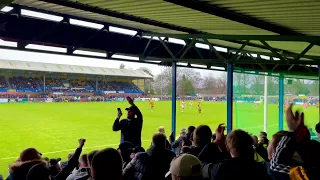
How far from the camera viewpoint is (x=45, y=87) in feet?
86.1

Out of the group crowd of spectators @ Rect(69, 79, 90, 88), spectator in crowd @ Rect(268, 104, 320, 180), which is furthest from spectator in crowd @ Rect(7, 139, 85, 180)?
crowd of spectators @ Rect(69, 79, 90, 88)

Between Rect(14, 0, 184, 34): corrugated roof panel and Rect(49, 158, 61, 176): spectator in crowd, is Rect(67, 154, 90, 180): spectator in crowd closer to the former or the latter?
Rect(49, 158, 61, 176): spectator in crowd

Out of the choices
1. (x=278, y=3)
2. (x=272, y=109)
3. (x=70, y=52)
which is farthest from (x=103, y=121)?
(x=278, y=3)

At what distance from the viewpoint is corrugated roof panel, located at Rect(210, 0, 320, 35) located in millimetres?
3379

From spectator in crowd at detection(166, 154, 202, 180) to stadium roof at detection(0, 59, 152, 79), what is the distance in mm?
12023

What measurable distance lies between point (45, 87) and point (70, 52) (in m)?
22.8

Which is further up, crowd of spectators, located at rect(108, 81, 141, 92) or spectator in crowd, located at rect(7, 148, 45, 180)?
crowd of spectators, located at rect(108, 81, 141, 92)

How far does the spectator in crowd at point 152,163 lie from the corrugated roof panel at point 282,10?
69.9 inches

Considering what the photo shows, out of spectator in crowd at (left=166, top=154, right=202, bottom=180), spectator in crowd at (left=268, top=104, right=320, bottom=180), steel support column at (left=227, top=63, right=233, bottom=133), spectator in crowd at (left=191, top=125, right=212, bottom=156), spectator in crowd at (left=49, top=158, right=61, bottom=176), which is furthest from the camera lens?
steel support column at (left=227, top=63, right=233, bottom=133)

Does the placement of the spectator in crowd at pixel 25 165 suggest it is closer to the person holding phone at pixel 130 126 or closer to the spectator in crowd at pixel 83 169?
the spectator in crowd at pixel 83 169

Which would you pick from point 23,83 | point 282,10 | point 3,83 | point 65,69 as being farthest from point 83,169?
point 3,83

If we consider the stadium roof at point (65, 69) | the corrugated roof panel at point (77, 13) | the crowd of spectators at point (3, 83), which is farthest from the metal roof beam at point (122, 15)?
the crowd of spectators at point (3, 83)

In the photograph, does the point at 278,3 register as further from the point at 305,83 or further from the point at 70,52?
the point at 305,83

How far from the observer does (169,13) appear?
13.8 ft
